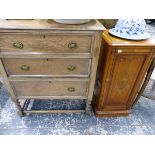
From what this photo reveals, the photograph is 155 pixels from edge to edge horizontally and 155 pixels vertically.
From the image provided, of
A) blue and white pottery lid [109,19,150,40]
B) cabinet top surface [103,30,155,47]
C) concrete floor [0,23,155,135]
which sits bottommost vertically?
concrete floor [0,23,155,135]

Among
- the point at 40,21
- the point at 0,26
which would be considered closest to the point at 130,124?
the point at 40,21

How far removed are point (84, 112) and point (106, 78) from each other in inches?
21.4

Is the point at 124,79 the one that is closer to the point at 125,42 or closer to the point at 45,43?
the point at 125,42

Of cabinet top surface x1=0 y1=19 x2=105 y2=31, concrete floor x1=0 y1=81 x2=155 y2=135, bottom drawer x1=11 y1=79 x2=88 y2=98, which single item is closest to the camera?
cabinet top surface x1=0 y1=19 x2=105 y2=31

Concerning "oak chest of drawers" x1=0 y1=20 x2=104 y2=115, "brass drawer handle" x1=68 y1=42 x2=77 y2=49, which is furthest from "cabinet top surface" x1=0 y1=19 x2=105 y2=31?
"brass drawer handle" x1=68 y1=42 x2=77 y2=49

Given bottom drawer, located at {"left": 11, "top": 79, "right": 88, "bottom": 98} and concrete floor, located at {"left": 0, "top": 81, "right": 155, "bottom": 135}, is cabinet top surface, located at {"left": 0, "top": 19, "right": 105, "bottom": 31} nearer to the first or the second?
bottom drawer, located at {"left": 11, "top": 79, "right": 88, "bottom": 98}

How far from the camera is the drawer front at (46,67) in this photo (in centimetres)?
115

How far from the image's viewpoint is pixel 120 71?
1.29 m

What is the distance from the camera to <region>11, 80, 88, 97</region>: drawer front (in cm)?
131

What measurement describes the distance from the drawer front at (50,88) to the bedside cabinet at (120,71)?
22 centimetres

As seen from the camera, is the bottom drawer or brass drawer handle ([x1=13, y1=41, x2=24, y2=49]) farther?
the bottom drawer

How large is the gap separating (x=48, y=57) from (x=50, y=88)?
14.1 inches

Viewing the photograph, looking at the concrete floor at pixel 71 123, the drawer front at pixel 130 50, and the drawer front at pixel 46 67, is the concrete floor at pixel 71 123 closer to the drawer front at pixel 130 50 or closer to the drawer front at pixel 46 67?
the drawer front at pixel 46 67

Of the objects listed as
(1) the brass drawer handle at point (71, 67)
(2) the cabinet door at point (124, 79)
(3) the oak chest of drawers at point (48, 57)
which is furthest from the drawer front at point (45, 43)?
(2) the cabinet door at point (124, 79)
